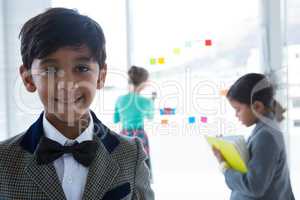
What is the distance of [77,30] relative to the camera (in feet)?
2.57

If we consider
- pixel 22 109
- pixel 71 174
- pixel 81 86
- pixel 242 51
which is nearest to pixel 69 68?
pixel 81 86

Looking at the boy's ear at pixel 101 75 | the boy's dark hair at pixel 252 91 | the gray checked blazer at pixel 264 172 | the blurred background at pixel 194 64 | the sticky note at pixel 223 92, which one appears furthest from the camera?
the sticky note at pixel 223 92

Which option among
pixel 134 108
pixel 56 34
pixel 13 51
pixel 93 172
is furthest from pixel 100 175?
pixel 134 108

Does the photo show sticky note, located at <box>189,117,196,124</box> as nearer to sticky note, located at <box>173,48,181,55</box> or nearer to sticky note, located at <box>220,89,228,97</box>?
sticky note, located at <box>220,89,228,97</box>

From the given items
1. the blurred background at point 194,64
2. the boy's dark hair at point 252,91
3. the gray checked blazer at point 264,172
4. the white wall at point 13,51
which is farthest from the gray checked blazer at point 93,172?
the blurred background at point 194,64

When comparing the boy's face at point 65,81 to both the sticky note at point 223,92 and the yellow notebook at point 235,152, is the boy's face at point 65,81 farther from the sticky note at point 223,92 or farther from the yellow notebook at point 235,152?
the sticky note at point 223,92

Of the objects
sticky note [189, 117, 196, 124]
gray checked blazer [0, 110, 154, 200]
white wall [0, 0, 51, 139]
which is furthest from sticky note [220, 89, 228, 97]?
gray checked blazer [0, 110, 154, 200]

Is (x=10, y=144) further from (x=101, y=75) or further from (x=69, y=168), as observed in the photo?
(x=101, y=75)

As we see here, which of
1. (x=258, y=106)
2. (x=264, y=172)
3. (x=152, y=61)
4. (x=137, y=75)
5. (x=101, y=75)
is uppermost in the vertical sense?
(x=152, y=61)

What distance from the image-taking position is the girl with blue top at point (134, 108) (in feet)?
8.36

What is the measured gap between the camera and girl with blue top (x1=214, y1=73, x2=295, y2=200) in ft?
4.24

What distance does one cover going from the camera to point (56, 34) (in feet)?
2.51

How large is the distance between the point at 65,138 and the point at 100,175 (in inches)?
4.9

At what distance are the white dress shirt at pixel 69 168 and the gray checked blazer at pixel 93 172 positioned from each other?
0.02m
